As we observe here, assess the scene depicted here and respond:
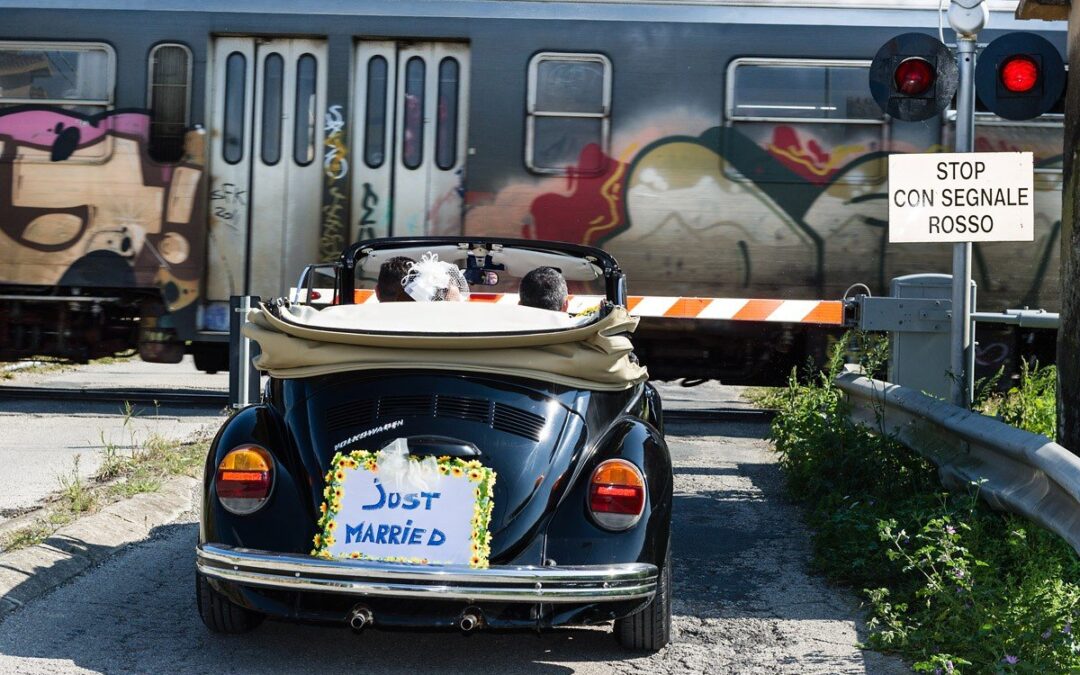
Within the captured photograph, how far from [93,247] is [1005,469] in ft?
27.4

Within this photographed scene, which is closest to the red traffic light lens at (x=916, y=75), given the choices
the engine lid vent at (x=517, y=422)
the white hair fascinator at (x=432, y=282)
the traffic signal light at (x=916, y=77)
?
the traffic signal light at (x=916, y=77)

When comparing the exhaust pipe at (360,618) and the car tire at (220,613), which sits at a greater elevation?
the exhaust pipe at (360,618)

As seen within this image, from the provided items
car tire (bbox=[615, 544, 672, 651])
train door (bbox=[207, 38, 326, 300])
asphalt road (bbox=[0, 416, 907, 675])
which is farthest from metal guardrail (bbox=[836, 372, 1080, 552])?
train door (bbox=[207, 38, 326, 300])

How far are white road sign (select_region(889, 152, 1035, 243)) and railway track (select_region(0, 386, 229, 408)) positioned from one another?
7.18 metres

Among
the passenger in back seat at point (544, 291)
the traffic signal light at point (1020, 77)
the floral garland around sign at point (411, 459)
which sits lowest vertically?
the floral garland around sign at point (411, 459)

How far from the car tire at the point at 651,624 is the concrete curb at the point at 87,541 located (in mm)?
2183

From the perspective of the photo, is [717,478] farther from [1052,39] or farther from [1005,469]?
[1052,39]

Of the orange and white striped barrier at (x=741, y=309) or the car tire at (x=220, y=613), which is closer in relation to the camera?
the car tire at (x=220, y=613)

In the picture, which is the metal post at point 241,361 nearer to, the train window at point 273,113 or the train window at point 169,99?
the train window at point 273,113

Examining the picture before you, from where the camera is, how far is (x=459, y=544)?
12.9ft

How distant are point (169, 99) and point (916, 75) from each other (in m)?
6.77

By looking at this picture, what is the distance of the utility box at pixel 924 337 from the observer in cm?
759

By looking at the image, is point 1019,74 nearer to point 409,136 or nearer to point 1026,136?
point 1026,136

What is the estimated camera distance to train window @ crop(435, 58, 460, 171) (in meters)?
11.3
